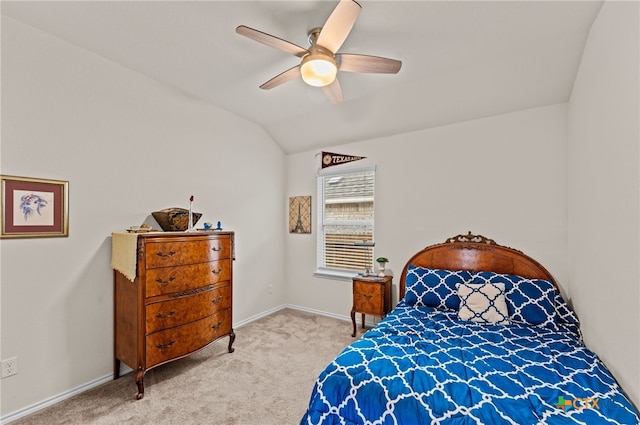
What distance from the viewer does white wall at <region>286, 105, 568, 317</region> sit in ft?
9.11

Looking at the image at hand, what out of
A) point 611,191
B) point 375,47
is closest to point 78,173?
point 375,47

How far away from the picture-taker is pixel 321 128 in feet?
12.6

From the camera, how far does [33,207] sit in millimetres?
2105

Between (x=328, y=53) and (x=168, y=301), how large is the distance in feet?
7.67

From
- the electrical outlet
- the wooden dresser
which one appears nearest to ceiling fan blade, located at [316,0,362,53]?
the wooden dresser

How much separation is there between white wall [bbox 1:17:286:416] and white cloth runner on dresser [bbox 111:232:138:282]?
101mm

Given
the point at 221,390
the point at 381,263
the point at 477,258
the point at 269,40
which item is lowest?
the point at 221,390

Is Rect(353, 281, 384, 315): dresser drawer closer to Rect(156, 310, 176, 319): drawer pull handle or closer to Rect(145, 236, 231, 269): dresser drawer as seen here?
Rect(145, 236, 231, 269): dresser drawer

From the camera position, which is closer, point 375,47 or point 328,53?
point 328,53

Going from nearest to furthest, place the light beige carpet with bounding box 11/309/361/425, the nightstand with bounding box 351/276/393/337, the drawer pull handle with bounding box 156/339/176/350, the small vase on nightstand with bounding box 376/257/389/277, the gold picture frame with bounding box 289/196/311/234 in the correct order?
1. the light beige carpet with bounding box 11/309/361/425
2. the drawer pull handle with bounding box 156/339/176/350
3. the nightstand with bounding box 351/276/393/337
4. the small vase on nightstand with bounding box 376/257/389/277
5. the gold picture frame with bounding box 289/196/311/234

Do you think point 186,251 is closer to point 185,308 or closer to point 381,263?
point 185,308

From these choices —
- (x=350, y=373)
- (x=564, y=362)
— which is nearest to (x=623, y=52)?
(x=564, y=362)

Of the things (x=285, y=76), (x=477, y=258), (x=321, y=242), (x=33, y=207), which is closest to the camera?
(x=33, y=207)

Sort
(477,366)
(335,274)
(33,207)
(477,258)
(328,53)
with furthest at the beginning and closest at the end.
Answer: (335,274)
(477,258)
(33,207)
(328,53)
(477,366)
